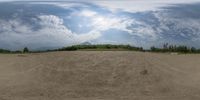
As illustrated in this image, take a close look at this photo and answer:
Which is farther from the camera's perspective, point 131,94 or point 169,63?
point 169,63

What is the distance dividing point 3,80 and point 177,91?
6401 millimetres

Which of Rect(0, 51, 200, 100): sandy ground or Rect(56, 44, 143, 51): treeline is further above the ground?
Rect(56, 44, 143, 51): treeline

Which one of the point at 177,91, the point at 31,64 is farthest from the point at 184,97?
the point at 31,64

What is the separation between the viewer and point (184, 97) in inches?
658

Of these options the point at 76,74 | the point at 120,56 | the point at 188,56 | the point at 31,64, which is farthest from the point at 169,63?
the point at 31,64

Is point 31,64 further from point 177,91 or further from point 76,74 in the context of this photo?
point 177,91

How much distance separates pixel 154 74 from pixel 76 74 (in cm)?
294

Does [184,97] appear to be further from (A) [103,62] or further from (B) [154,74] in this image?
(A) [103,62]

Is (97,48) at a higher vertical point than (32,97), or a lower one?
higher

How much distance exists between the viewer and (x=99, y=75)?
18.2 metres

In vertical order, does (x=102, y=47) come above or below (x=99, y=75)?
above

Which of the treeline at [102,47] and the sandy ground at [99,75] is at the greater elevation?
the treeline at [102,47]

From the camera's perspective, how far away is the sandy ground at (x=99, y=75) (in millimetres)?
17250

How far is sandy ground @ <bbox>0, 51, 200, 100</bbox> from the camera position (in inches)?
679
